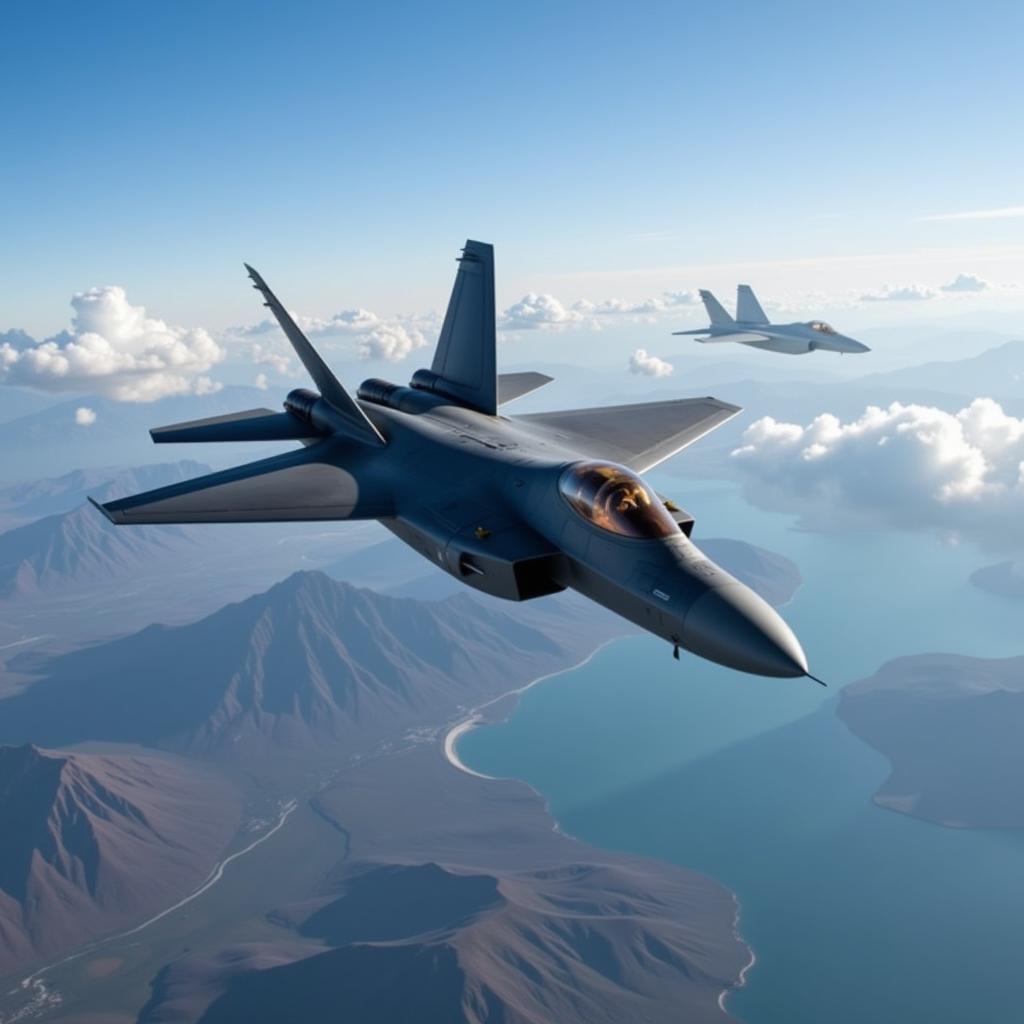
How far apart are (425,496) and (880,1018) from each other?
22907 cm

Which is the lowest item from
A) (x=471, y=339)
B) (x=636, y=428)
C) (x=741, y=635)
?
(x=741, y=635)

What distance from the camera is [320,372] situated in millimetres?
21078

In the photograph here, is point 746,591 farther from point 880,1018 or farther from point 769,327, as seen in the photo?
point 880,1018

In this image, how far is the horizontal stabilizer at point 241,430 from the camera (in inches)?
874

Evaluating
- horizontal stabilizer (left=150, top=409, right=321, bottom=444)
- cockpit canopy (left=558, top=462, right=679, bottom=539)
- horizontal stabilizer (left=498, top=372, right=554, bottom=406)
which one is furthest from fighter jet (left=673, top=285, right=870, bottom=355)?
cockpit canopy (left=558, top=462, right=679, bottom=539)

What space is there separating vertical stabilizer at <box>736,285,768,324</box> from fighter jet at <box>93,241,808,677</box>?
203 feet

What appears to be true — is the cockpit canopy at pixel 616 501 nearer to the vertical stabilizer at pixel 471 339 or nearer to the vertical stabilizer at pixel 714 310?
the vertical stabilizer at pixel 471 339

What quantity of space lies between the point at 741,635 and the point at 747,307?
80660mm

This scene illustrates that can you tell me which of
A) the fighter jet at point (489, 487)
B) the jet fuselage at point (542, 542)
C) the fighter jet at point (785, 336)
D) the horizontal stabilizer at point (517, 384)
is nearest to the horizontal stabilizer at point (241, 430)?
the fighter jet at point (489, 487)

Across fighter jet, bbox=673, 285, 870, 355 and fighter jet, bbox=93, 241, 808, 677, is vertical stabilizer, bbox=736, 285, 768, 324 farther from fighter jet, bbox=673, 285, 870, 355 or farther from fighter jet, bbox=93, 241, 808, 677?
fighter jet, bbox=93, 241, 808, 677

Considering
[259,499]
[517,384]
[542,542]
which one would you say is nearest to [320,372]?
[259,499]

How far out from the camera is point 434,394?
945 inches

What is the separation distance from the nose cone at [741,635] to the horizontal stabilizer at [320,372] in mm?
12069

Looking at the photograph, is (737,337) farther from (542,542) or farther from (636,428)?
(542,542)
